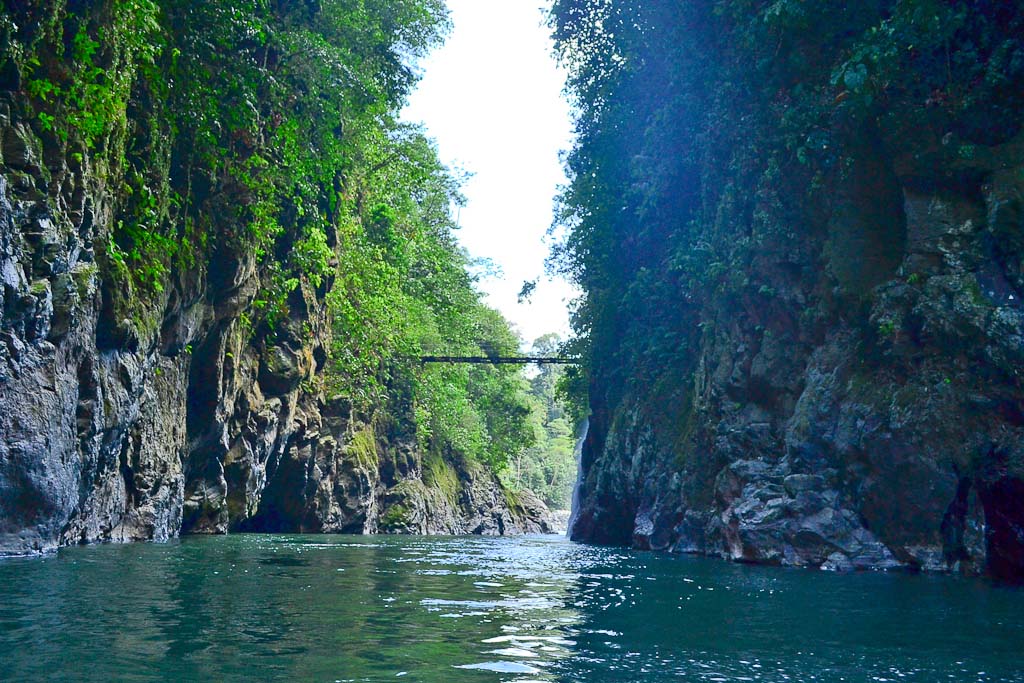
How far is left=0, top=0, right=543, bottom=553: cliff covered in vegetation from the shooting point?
12.0m

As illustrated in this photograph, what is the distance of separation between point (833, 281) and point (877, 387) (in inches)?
99.5

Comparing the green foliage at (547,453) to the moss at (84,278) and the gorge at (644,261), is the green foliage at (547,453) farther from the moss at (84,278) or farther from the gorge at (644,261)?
the moss at (84,278)

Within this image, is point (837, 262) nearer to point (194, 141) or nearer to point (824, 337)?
point (824, 337)

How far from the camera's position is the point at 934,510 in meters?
14.6

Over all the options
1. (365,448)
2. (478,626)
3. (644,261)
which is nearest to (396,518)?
(365,448)

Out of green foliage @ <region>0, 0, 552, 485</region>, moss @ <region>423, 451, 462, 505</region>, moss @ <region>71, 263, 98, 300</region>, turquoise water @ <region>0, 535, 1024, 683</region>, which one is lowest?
turquoise water @ <region>0, 535, 1024, 683</region>

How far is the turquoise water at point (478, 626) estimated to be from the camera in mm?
5449

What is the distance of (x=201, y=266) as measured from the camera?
1958cm

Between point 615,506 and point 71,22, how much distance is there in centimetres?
2122

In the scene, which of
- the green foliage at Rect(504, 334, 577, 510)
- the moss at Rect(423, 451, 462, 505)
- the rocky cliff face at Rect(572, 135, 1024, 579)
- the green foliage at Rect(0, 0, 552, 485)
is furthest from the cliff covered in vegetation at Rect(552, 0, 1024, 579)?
the green foliage at Rect(504, 334, 577, 510)

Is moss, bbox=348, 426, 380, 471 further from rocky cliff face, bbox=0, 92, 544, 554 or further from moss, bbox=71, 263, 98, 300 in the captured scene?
moss, bbox=71, 263, 98, 300

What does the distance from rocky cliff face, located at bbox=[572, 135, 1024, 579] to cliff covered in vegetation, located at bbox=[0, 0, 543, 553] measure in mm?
10651

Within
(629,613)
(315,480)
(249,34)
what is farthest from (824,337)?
(315,480)

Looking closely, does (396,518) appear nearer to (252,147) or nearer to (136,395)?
(252,147)
